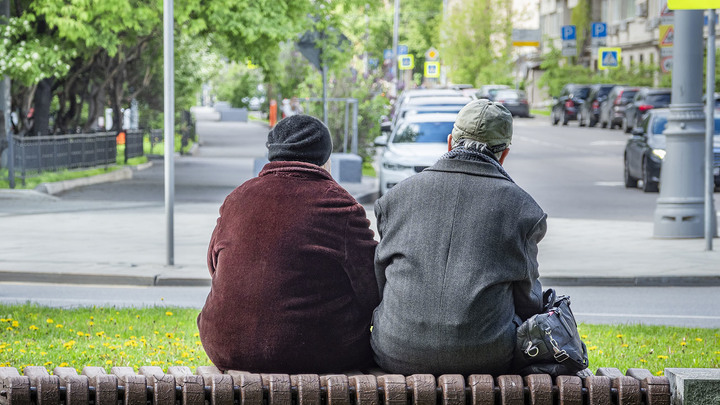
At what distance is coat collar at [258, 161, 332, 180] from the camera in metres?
4.49

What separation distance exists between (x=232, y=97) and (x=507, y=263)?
72568 mm

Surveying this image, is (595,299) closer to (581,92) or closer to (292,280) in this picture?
(292,280)

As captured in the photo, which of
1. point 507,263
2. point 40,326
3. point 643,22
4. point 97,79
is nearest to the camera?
point 507,263

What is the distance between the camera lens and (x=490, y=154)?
4348mm

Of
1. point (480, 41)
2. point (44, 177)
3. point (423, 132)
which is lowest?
point (44, 177)

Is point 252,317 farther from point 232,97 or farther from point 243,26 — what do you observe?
point 232,97

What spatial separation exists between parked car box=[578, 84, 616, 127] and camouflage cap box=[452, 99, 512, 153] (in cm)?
4890

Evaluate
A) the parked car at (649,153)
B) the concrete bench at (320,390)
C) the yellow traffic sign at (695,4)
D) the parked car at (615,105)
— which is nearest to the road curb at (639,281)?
the yellow traffic sign at (695,4)

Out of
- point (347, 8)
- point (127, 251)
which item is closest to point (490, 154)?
point (127, 251)

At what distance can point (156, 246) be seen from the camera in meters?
14.1

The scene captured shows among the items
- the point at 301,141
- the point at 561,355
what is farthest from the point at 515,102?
the point at 561,355

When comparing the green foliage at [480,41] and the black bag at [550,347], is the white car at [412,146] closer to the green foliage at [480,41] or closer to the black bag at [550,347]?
the black bag at [550,347]

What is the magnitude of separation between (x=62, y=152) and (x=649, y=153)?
1083cm

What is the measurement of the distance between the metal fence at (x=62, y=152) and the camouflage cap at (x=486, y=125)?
57.9 feet
